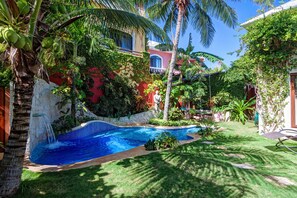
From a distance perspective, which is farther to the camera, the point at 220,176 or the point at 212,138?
the point at 212,138

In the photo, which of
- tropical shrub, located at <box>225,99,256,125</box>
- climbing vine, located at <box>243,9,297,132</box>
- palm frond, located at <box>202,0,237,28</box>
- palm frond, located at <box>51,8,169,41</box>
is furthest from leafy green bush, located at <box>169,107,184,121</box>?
palm frond, located at <box>51,8,169,41</box>

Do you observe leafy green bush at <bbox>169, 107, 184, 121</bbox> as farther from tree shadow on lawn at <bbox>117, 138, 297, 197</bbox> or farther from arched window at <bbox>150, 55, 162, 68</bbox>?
arched window at <bbox>150, 55, 162, 68</bbox>

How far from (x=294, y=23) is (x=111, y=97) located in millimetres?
12238

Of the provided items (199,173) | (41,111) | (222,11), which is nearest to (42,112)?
(41,111)

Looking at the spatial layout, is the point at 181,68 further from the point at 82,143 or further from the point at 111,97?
the point at 82,143

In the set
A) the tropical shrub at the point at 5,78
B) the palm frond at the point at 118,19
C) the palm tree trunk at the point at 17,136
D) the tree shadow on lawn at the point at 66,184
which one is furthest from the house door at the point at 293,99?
the tropical shrub at the point at 5,78

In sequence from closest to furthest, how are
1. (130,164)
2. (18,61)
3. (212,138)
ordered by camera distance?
(18,61), (130,164), (212,138)

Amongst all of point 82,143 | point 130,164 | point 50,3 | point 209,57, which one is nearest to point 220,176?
point 130,164

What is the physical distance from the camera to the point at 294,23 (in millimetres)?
8938

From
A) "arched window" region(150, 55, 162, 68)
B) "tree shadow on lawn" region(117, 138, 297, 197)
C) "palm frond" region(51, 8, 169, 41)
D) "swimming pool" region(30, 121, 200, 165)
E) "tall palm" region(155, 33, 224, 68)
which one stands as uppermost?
"arched window" region(150, 55, 162, 68)

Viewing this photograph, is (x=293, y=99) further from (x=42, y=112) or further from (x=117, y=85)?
(x=42, y=112)

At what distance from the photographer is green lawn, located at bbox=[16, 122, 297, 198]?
4.26 m

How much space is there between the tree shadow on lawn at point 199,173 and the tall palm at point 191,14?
8.62 metres

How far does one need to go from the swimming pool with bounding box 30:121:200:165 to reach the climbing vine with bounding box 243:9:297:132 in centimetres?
446
